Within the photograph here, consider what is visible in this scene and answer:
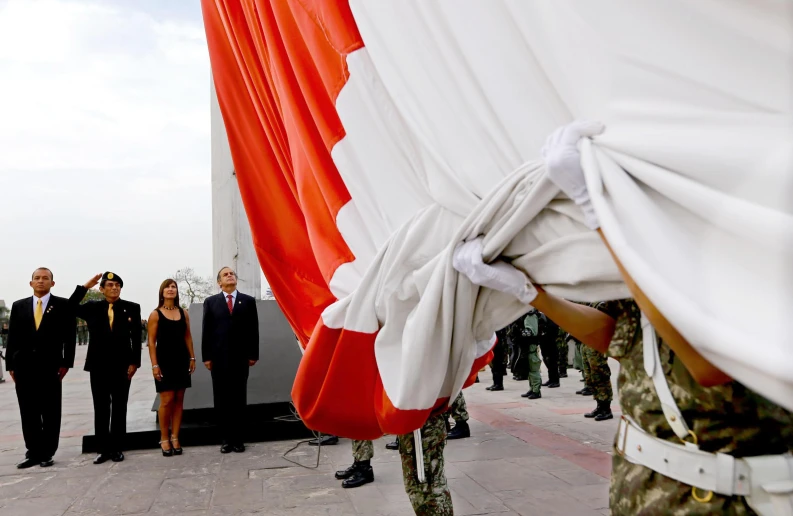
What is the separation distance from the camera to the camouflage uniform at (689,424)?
1269mm

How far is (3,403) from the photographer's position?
27.9ft

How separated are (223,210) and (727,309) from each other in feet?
20.2

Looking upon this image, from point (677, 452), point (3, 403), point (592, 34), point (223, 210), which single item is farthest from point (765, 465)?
point (3, 403)

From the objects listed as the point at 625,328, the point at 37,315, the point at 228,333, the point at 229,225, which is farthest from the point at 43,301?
the point at 625,328

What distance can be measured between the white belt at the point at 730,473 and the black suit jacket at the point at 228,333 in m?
4.40

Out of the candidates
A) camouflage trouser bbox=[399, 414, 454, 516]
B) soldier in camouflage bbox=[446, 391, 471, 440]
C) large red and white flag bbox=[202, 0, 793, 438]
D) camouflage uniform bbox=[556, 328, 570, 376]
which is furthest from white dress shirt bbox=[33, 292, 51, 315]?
camouflage uniform bbox=[556, 328, 570, 376]

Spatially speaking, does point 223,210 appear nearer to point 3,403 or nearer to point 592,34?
point 3,403

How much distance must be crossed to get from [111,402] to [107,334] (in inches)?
23.2

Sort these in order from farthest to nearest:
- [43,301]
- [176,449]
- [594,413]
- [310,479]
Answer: [594,413] < [176,449] < [43,301] < [310,479]

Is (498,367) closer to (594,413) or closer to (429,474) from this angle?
(594,413)

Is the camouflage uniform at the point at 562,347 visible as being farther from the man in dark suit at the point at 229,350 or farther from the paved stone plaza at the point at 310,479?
the man in dark suit at the point at 229,350

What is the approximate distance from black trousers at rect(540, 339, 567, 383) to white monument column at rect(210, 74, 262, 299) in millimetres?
3976

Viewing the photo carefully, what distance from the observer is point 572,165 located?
1.22 meters

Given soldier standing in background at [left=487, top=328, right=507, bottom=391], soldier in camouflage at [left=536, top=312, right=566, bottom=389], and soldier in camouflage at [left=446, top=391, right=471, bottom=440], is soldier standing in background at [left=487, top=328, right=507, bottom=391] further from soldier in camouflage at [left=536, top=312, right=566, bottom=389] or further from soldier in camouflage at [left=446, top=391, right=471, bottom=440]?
soldier in camouflage at [left=446, top=391, right=471, bottom=440]
